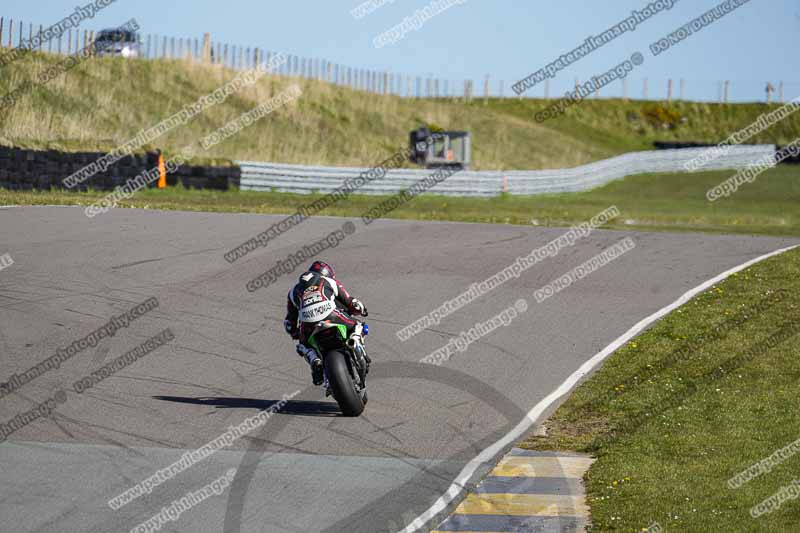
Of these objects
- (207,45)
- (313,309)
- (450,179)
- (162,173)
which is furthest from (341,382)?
(207,45)

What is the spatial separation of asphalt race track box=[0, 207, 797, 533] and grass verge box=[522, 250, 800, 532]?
2.20ft

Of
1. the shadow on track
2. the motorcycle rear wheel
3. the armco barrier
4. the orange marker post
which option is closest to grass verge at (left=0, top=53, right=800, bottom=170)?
the armco barrier

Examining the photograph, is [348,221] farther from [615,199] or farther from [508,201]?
[615,199]

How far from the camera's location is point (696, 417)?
1112 cm

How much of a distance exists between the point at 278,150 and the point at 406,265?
26.9m

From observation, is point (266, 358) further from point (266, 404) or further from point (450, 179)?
point (450, 179)

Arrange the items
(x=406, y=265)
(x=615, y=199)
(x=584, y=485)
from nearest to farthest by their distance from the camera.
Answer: (x=584, y=485), (x=406, y=265), (x=615, y=199)

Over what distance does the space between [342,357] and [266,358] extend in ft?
9.12

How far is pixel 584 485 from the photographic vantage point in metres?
9.16

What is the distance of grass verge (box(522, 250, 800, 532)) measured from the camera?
838 cm

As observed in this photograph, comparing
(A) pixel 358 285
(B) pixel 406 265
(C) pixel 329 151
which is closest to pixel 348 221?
(B) pixel 406 265

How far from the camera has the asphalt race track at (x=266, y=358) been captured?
839cm

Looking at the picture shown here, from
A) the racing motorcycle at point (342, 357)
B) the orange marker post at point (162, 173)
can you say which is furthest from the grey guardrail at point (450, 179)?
the racing motorcycle at point (342, 357)

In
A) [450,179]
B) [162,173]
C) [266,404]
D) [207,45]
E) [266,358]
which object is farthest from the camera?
[207,45]
